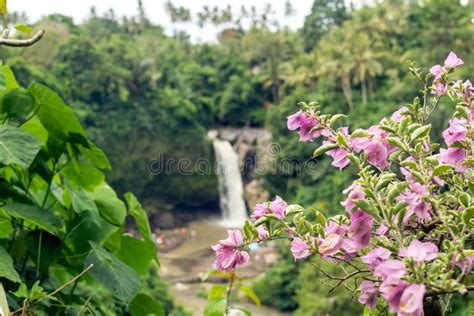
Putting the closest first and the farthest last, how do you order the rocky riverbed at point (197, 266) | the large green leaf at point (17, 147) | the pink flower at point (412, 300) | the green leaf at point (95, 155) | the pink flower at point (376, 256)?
1. the pink flower at point (412, 300)
2. the pink flower at point (376, 256)
3. the large green leaf at point (17, 147)
4. the green leaf at point (95, 155)
5. the rocky riverbed at point (197, 266)

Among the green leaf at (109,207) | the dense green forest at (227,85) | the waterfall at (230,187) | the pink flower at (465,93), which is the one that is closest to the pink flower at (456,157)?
the pink flower at (465,93)

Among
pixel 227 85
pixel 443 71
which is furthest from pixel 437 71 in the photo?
pixel 227 85

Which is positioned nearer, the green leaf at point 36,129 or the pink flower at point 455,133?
the pink flower at point 455,133

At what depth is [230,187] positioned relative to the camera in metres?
19.4

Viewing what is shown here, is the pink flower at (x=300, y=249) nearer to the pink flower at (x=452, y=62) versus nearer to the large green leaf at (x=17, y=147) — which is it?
the pink flower at (x=452, y=62)

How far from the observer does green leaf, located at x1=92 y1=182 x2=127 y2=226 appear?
3.95 feet

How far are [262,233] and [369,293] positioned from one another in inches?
5.6

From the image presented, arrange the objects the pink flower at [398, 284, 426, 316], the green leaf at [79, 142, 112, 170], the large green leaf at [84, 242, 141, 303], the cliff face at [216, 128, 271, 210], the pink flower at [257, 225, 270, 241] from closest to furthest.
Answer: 1. the pink flower at [398, 284, 426, 316]
2. the pink flower at [257, 225, 270, 241]
3. the large green leaf at [84, 242, 141, 303]
4. the green leaf at [79, 142, 112, 170]
5. the cliff face at [216, 128, 271, 210]

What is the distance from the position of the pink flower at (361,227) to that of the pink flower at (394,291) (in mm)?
92

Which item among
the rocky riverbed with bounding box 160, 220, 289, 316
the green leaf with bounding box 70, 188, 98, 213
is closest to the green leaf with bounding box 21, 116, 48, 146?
the green leaf with bounding box 70, 188, 98, 213

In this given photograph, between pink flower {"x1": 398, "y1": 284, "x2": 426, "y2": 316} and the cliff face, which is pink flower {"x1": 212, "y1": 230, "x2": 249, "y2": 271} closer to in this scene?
pink flower {"x1": 398, "y1": 284, "x2": 426, "y2": 316}

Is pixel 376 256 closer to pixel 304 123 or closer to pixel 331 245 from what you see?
pixel 331 245

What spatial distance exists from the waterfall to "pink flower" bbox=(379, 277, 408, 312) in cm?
1857

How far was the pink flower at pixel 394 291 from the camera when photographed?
489mm
